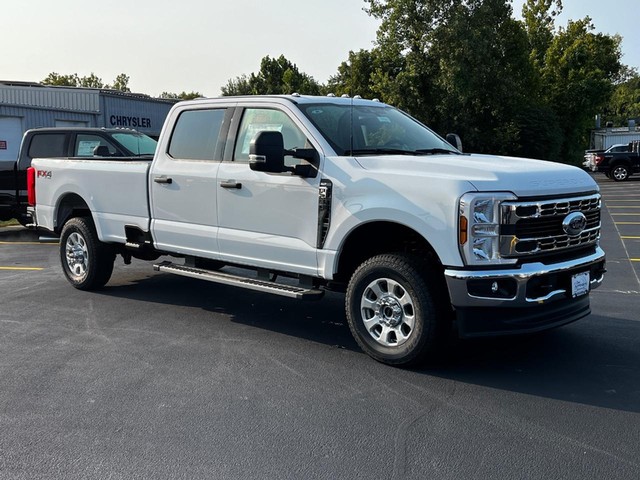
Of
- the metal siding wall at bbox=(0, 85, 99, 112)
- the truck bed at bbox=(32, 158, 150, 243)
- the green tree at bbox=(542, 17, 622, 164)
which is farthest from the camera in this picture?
the green tree at bbox=(542, 17, 622, 164)

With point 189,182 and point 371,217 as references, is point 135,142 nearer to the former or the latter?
point 189,182

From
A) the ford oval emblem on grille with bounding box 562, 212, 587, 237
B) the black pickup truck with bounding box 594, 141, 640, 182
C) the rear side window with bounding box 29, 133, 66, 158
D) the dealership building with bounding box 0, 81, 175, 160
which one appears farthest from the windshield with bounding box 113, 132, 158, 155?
the black pickup truck with bounding box 594, 141, 640, 182

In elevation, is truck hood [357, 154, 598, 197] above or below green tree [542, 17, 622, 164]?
below

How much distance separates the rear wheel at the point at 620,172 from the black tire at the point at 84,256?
2758cm

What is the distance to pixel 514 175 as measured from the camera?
4855 millimetres

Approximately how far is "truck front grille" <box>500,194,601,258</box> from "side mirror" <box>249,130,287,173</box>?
187 centimetres

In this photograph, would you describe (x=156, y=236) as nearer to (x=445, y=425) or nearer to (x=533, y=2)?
(x=445, y=425)

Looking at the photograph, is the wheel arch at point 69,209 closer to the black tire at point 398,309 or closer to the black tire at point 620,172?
the black tire at point 398,309

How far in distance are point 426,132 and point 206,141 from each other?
2156mm

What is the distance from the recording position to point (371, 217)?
523 cm

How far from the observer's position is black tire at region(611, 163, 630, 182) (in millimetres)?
30297

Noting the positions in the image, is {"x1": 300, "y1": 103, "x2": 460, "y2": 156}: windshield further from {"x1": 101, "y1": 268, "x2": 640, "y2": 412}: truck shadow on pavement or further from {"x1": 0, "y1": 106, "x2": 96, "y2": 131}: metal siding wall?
{"x1": 0, "y1": 106, "x2": 96, "y2": 131}: metal siding wall

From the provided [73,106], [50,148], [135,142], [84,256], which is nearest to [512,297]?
[84,256]

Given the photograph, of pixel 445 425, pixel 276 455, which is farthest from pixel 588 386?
pixel 276 455
